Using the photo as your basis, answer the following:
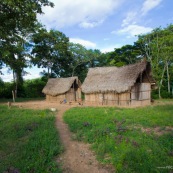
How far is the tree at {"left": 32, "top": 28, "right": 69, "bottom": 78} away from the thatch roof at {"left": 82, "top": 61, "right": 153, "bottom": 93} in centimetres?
1375

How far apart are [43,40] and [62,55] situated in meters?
4.56

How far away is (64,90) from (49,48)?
45.7ft

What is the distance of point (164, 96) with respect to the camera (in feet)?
89.5

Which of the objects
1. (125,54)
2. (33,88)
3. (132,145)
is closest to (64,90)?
(33,88)

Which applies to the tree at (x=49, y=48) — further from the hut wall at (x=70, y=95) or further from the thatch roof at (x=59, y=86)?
the hut wall at (x=70, y=95)

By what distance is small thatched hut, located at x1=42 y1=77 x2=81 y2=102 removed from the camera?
24.7 meters

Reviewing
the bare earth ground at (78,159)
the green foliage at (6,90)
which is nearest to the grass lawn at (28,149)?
the bare earth ground at (78,159)

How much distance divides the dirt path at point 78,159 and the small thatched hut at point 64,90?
55.6 ft

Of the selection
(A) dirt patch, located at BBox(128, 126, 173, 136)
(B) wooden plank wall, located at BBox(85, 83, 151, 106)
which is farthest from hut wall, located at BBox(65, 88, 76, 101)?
(A) dirt patch, located at BBox(128, 126, 173, 136)

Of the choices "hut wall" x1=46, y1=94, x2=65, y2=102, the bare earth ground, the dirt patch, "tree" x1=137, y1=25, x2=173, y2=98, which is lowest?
the bare earth ground

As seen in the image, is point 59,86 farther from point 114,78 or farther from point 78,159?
point 78,159

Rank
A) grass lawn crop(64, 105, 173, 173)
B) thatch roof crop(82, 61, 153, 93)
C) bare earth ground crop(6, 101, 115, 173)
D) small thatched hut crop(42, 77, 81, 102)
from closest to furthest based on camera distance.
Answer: grass lawn crop(64, 105, 173, 173) → bare earth ground crop(6, 101, 115, 173) → thatch roof crop(82, 61, 153, 93) → small thatched hut crop(42, 77, 81, 102)

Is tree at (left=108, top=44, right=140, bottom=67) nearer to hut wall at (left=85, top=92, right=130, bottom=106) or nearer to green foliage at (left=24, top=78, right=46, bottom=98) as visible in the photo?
hut wall at (left=85, top=92, right=130, bottom=106)

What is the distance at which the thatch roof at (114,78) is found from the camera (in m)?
18.3
